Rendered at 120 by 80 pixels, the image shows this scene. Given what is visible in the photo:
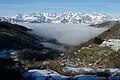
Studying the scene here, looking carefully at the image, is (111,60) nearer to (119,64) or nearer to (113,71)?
(119,64)

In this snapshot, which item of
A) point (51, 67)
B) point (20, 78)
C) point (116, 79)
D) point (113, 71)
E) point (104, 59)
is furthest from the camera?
point (104, 59)

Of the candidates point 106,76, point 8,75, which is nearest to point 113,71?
point 106,76

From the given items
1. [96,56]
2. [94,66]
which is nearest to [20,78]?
[94,66]

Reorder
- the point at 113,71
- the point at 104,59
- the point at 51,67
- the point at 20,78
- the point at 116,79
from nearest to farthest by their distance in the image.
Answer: the point at 116,79 < the point at 20,78 < the point at 113,71 < the point at 51,67 < the point at 104,59

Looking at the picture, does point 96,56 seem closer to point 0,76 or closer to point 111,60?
point 111,60

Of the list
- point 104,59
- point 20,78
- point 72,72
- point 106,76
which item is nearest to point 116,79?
point 106,76

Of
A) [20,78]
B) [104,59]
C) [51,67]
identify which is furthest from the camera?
[104,59]

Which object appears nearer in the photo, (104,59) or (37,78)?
(37,78)

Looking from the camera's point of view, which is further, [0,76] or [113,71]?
[113,71]
